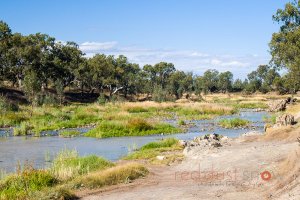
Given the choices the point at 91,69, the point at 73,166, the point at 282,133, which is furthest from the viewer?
the point at 91,69

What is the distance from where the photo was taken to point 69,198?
1611cm

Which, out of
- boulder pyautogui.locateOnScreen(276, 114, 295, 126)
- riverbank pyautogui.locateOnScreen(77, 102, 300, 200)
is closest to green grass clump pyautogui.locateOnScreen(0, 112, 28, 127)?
riverbank pyautogui.locateOnScreen(77, 102, 300, 200)

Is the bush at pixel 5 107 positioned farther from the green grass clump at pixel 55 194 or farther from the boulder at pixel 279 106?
the green grass clump at pixel 55 194

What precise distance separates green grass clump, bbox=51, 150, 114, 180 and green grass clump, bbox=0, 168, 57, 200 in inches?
37.1

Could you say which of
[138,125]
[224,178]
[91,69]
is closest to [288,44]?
[138,125]

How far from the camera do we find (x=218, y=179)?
17.8m

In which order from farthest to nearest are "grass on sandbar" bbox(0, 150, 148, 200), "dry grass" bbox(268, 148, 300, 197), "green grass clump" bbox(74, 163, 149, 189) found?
"green grass clump" bbox(74, 163, 149, 189), "grass on sandbar" bbox(0, 150, 148, 200), "dry grass" bbox(268, 148, 300, 197)

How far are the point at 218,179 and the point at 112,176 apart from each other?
15.0ft

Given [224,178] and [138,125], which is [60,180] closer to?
[224,178]

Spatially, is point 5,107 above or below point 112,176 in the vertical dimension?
above

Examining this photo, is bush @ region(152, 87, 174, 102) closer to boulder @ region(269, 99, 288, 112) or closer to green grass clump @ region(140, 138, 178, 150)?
boulder @ region(269, 99, 288, 112)

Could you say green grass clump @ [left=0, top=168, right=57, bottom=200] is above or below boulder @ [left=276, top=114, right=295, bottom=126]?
below

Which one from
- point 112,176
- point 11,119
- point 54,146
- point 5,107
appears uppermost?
point 5,107

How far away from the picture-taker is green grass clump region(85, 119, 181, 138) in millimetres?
39713
